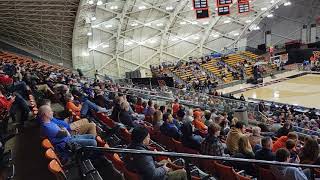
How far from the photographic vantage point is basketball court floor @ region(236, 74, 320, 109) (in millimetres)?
24172

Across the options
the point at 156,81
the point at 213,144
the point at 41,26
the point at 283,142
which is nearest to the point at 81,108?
the point at 213,144

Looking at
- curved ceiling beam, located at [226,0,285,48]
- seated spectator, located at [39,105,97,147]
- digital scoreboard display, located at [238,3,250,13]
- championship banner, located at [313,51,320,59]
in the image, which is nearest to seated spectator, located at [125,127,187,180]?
seated spectator, located at [39,105,97,147]

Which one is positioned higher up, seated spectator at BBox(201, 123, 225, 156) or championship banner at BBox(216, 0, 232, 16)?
championship banner at BBox(216, 0, 232, 16)

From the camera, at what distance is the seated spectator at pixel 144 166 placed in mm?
4672

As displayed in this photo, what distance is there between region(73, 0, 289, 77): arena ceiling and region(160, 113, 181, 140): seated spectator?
25356mm

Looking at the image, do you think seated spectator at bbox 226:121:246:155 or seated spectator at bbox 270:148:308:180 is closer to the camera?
seated spectator at bbox 270:148:308:180

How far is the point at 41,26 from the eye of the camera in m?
30.7

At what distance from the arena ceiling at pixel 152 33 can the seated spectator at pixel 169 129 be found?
25356 mm

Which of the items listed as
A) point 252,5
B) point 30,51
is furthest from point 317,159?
point 252,5

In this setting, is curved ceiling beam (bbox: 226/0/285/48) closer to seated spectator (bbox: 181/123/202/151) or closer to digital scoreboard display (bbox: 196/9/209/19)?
digital scoreboard display (bbox: 196/9/209/19)

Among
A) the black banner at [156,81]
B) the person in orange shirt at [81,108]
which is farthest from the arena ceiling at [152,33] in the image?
the person in orange shirt at [81,108]

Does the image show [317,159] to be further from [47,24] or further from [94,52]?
[94,52]

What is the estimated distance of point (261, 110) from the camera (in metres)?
17.9

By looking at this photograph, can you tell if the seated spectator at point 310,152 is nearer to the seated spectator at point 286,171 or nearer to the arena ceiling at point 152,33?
the seated spectator at point 286,171
